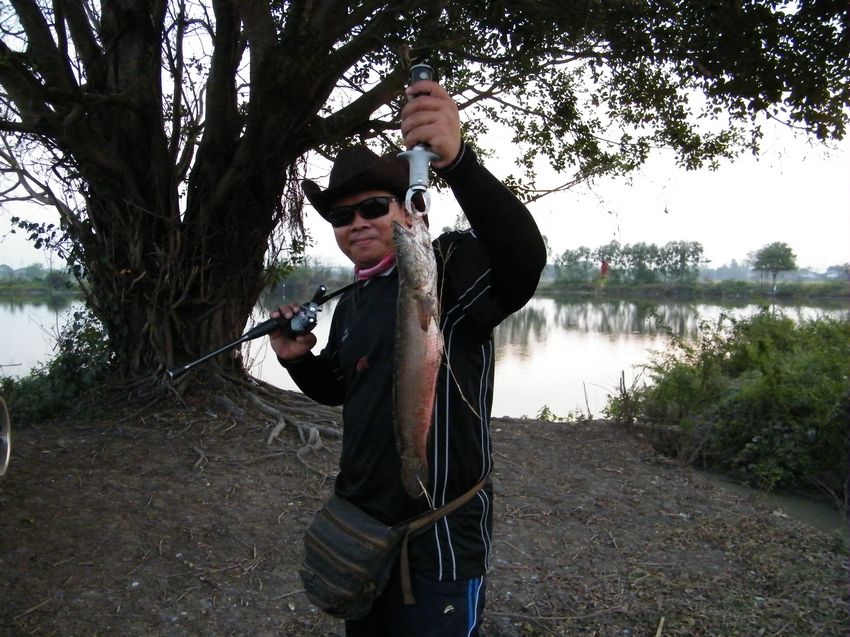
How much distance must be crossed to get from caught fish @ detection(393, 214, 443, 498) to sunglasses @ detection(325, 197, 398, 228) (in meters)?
0.38

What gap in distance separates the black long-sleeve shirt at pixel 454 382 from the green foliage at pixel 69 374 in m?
5.97

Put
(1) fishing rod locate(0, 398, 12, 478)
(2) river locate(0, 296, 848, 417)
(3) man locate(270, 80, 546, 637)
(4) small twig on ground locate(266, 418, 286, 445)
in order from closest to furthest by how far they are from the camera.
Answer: (3) man locate(270, 80, 546, 637) < (1) fishing rod locate(0, 398, 12, 478) < (4) small twig on ground locate(266, 418, 286, 445) < (2) river locate(0, 296, 848, 417)

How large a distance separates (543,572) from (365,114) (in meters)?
4.48

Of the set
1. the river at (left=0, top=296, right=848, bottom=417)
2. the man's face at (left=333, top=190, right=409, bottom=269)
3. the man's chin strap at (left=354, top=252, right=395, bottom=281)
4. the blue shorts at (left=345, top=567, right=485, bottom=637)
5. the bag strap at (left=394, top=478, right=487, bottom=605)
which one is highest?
the man's face at (left=333, top=190, right=409, bottom=269)

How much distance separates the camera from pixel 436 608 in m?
1.69

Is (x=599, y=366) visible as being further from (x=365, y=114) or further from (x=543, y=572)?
(x=543, y=572)

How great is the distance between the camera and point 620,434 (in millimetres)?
7129

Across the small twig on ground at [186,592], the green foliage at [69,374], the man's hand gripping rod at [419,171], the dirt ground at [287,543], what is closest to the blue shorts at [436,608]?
the man's hand gripping rod at [419,171]

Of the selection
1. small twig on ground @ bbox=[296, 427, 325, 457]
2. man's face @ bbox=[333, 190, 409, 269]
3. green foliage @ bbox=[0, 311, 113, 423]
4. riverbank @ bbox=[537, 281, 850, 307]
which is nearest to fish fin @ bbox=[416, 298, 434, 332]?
man's face @ bbox=[333, 190, 409, 269]

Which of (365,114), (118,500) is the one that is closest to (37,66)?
(365,114)

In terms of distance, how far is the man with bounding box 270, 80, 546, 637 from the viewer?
1.56m

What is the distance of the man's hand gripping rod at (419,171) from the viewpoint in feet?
4.58

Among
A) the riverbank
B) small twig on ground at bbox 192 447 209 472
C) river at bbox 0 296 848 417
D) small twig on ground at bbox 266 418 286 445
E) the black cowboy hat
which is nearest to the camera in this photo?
the black cowboy hat

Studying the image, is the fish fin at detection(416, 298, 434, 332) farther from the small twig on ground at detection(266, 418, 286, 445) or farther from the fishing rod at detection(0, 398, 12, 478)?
the small twig on ground at detection(266, 418, 286, 445)
